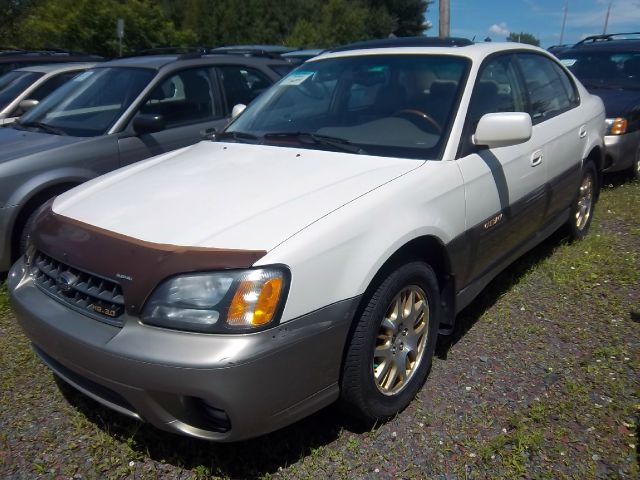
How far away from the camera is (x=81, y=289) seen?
2389 millimetres

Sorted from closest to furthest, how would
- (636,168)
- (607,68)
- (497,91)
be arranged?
(497,91) < (636,168) < (607,68)

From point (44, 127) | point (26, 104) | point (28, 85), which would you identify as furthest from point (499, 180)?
point (28, 85)

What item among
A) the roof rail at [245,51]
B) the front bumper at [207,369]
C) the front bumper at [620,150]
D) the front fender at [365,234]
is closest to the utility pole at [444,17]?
the roof rail at [245,51]

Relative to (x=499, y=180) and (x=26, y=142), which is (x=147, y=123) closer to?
(x=26, y=142)

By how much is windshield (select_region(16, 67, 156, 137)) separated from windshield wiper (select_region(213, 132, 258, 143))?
151cm

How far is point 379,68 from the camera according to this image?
Answer: 3.57m

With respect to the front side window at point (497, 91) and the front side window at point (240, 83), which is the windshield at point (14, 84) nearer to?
the front side window at point (240, 83)

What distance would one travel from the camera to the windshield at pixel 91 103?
16.1ft

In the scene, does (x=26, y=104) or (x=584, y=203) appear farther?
(x=26, y=104)

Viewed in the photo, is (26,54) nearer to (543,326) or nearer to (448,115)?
(448,115)

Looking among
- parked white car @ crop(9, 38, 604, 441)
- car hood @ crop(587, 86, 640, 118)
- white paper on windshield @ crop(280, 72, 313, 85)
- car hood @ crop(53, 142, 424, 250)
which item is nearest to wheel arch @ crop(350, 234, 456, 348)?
parked white car @ crop(9, 38, 604, 441)

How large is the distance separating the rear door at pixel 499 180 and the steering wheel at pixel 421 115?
16cm

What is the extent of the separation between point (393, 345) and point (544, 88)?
2.50 m

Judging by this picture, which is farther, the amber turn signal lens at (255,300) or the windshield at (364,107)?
the windshield at (364,107)
